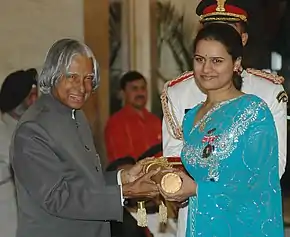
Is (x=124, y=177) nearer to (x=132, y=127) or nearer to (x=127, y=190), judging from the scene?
(x=127, y=190)

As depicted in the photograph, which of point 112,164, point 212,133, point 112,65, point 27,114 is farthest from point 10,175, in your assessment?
point 212,133

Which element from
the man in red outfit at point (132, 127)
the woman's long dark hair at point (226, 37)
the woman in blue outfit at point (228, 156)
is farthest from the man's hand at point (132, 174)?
the man in red outfit at point (132, 127)

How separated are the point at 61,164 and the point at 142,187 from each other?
28 centimetres

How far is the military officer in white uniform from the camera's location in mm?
2240

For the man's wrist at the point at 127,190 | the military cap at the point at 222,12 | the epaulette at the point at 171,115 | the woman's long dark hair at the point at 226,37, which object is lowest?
the man's wrist at the point at 127,190

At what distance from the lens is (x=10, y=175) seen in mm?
3680

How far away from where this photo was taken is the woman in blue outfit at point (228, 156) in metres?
1.85

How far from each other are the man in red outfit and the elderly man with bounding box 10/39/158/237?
5.71 ft

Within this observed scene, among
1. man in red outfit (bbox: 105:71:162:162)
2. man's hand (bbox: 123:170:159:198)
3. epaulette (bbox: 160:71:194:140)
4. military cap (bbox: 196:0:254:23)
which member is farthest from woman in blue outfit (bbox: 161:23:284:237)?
man in red outfit (bbox: 105:71:162:162)

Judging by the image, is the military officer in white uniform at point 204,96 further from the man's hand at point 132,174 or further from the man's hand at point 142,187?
the man's hand at point 142,187

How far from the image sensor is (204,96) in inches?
95.6

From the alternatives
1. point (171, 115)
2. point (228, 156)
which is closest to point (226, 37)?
point (228, 156)

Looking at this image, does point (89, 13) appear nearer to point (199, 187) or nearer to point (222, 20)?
point (222, 20)

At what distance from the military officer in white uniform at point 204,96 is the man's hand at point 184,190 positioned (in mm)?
416
